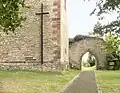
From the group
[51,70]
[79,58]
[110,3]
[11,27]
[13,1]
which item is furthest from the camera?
[79,58]

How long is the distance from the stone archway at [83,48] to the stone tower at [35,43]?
19547mm

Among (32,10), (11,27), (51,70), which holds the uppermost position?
(32,10)

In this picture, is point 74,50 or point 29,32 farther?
point 74,50

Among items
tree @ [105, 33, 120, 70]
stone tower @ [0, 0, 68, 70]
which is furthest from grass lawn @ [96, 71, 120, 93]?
tree @ [105, 33, 120, 70]

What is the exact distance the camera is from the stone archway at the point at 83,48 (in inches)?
1834

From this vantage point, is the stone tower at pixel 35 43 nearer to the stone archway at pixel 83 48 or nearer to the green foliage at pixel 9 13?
the green foliage at pixel 9 13

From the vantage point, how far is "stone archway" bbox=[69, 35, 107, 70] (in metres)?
46.6

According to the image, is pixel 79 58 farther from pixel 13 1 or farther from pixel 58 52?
pixel 13 1

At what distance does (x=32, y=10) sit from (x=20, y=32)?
216cm

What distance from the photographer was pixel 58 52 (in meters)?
26.8

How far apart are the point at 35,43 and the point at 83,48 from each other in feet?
68.5

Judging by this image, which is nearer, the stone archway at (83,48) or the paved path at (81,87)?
the paved path at (81,87)

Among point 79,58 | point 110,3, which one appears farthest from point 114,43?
point 110,3

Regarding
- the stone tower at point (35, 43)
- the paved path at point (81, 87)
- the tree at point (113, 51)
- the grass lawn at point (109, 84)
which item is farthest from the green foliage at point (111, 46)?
the paved path at point (81, 87)
